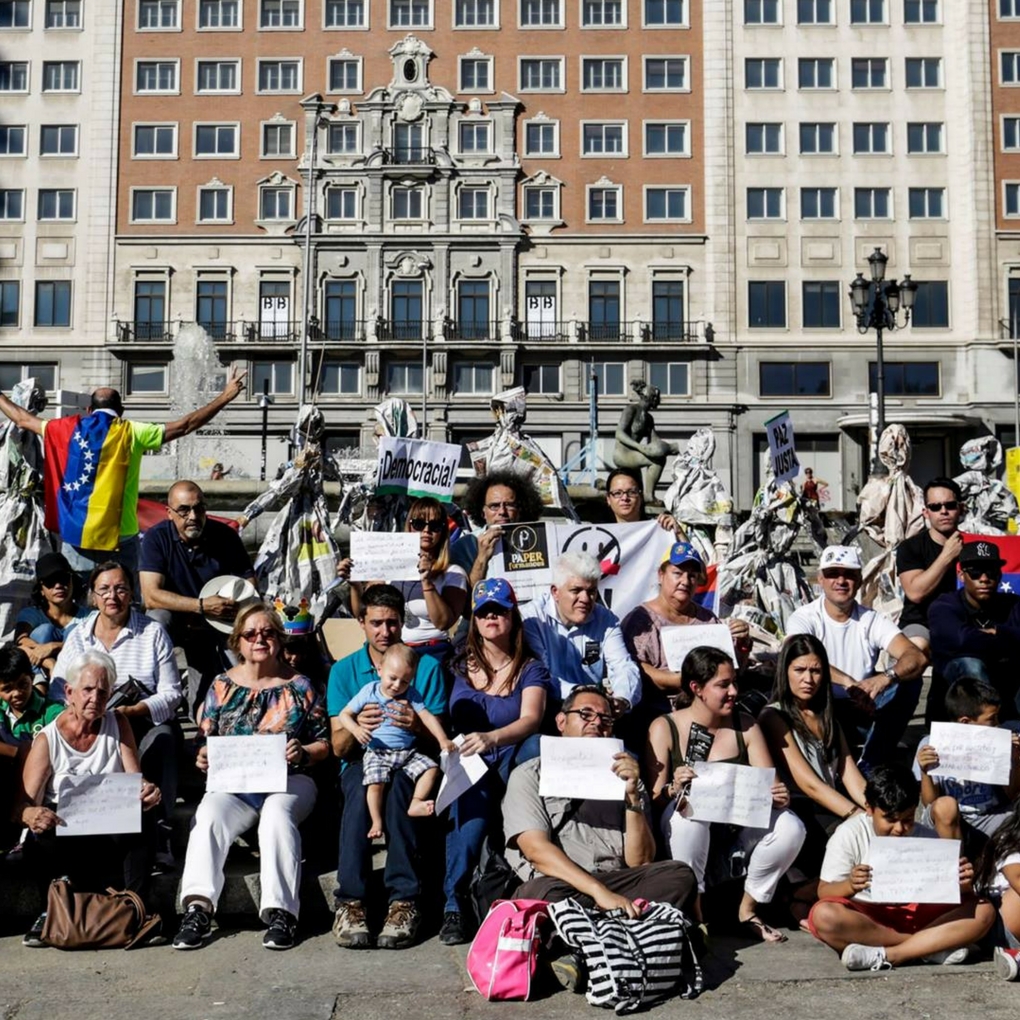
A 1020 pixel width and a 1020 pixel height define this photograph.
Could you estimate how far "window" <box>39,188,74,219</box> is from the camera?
51844 mm

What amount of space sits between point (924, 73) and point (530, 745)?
51582mm

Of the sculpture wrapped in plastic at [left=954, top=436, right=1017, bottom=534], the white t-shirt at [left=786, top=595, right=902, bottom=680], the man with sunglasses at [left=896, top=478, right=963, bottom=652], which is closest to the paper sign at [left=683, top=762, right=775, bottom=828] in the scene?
the white t-shirt at [left=786, top=595, right=902, bottom=680]

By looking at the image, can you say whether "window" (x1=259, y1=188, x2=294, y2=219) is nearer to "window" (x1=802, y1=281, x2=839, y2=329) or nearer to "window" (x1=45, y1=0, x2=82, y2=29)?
"window" (x1=45, y1=0, x2=82, y2=29)

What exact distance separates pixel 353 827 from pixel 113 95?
51994 mm

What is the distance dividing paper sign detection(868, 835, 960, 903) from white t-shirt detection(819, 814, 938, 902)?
149 millimetres

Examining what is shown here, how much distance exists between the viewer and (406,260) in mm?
51750

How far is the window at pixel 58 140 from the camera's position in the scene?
52.0 m

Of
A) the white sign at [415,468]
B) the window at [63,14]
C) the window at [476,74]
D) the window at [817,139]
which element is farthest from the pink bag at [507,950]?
the window at [63,14]

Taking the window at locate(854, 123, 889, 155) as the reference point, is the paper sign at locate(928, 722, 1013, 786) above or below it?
below

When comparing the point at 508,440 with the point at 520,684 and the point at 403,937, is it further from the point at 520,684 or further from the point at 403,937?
the point at 403,937

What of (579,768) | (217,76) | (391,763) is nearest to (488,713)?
(391,763)

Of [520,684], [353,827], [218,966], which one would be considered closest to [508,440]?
[520,684]

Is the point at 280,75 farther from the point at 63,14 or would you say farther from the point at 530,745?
Result: the point at 530,745

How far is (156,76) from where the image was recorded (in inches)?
2071
